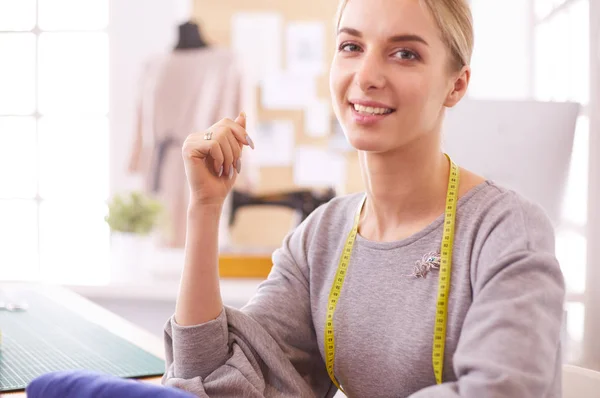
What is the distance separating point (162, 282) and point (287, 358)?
2.23 meters

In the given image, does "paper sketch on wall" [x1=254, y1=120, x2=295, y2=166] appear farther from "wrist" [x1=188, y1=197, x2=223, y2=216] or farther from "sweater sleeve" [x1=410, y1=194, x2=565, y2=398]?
"sweater sleeve" [x1=410, y1=194, x2=565, y2=398]

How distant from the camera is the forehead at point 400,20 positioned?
1159 mm

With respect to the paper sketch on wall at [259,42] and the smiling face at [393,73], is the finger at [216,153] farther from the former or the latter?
the paper sketch on wall at [259,42]

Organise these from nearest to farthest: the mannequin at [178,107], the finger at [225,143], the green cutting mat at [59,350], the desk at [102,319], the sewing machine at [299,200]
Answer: the finger at [225,143]
the green cutting mat at [59,350]
the desk at [102,319]
the sewing machine at [299,200]
the mannequin at [178,107]

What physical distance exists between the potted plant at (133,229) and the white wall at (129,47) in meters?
1.20

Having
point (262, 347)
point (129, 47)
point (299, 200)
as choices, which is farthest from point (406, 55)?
point (129, 47)

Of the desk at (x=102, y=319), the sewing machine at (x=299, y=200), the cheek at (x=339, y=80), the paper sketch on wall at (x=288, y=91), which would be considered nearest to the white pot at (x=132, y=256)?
the sewing machine at (x=299, y=200)

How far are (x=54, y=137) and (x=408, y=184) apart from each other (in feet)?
12.4

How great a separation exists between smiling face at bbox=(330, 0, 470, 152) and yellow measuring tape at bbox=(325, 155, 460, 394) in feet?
0.38

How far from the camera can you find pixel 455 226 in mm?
1183

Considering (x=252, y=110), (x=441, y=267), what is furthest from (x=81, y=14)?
(x=441, y=267)

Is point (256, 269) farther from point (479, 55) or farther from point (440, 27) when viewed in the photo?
point (440, 27)

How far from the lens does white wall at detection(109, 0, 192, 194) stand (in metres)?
4.54

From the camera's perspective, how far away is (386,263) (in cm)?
125
